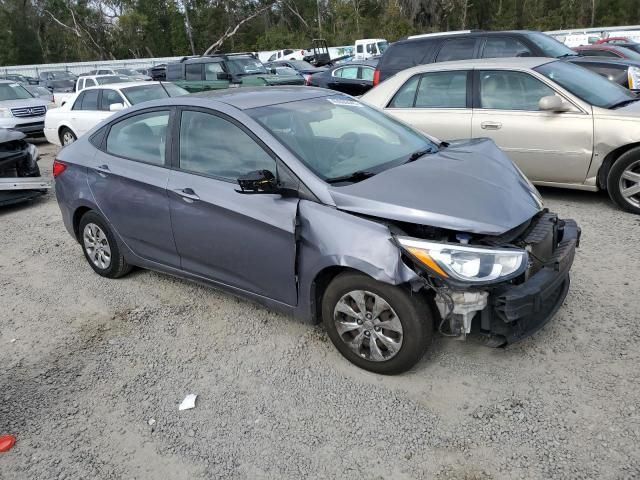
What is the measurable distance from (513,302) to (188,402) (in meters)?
1.95

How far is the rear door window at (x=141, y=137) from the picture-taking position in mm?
4246

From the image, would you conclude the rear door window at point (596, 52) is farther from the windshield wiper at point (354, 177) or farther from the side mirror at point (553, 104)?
the windshield wiper at point (354, 177)

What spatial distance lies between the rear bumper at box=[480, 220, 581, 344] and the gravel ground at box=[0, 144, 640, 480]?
0.31 metres

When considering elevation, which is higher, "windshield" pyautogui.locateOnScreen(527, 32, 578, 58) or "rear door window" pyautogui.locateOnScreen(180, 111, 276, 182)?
"windshield" pyautogui.locateOnScreen(527, 32, 578, 58)

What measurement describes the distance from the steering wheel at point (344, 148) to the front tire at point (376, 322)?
86 centimetres

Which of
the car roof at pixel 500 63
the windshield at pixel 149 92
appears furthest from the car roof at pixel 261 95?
the windshield at pixel 149 92

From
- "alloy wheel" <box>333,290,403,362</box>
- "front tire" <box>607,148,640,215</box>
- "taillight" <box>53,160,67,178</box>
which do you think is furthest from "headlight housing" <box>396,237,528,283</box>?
"taillight" <box>53,160,67,178</box>

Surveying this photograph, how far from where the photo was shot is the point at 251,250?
3648 millimetres

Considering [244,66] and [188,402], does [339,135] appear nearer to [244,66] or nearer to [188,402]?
[188,402]

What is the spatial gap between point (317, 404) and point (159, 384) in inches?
41.4

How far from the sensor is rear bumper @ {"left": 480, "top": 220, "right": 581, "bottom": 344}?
2959mm

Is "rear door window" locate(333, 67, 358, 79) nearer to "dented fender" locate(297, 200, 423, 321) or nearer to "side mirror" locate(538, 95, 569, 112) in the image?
"side mirror" locate(538, 95, 569, 112)

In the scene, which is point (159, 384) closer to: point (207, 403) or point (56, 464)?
point (207, 403)

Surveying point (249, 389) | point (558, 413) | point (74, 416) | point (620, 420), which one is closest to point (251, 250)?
point (249, 389)
